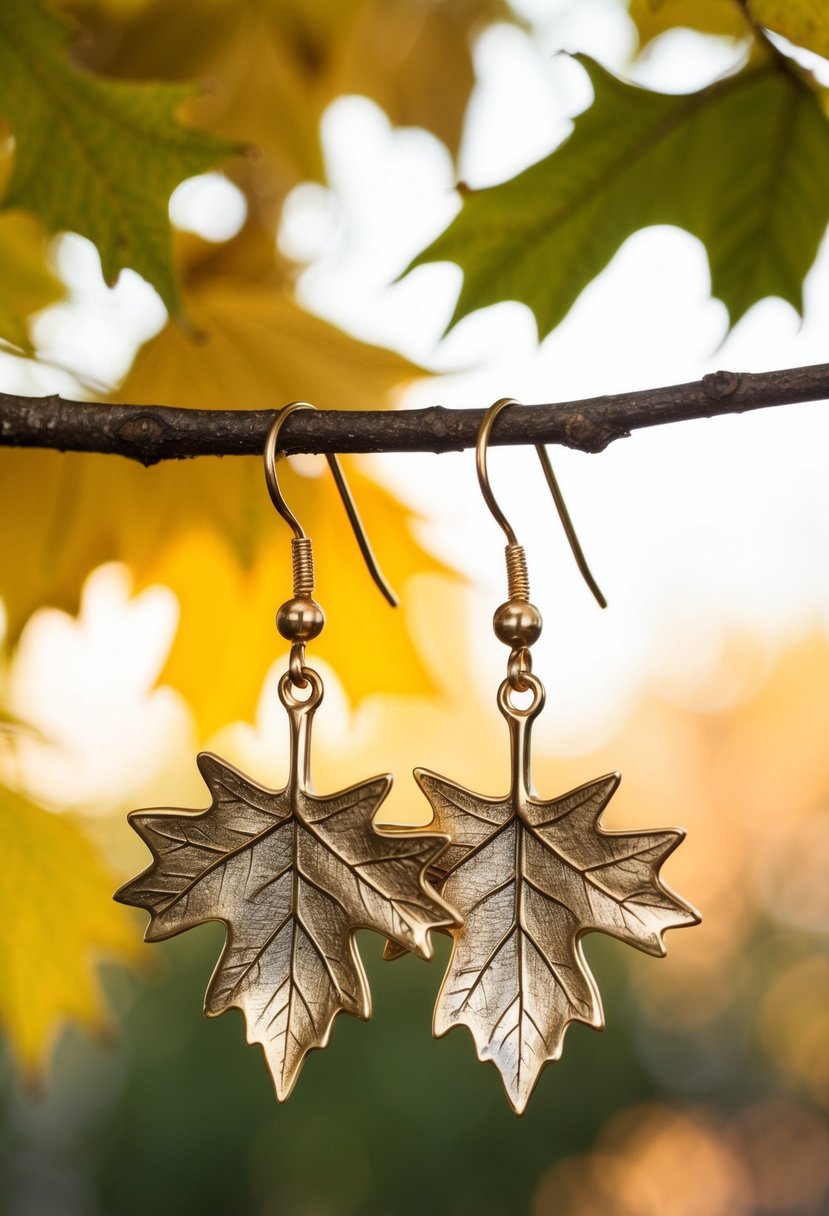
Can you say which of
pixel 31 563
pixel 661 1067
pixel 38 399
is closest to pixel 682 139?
pixel 38 399

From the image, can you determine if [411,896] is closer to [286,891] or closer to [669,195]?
[286,891]

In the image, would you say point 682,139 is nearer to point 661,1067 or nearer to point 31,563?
point 31,563

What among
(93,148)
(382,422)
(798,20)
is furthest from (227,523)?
(798,20)

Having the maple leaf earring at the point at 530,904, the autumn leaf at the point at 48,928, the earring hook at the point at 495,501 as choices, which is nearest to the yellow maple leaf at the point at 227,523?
the autumn leaf at the point at 48,928

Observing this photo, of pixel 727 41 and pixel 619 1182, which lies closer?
pixel 727 41

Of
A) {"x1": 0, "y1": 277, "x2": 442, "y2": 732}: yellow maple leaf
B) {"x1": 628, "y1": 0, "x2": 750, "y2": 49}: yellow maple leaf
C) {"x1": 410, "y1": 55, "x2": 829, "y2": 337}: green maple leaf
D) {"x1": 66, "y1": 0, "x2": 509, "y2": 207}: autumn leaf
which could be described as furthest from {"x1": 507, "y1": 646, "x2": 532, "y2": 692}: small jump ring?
{"x1": 66, "y1": 0, "x2": 509, "y2": 207}: autumn leaf

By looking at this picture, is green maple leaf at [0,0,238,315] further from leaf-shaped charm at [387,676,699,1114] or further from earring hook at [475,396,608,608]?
leaf-shaped charm at [387,676,699,1114]
